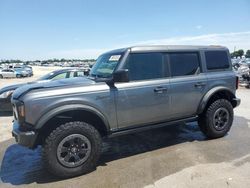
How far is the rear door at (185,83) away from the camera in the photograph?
4.96m

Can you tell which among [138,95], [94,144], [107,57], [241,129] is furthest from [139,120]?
[241,129]

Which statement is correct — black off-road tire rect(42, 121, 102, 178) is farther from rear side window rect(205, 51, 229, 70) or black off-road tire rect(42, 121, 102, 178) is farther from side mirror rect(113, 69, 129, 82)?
rear side window rect(205, 51, 229, 70)

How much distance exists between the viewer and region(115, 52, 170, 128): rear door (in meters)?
4.37

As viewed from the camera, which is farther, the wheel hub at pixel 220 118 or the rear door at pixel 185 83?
the wheel hub at pixel 220 118

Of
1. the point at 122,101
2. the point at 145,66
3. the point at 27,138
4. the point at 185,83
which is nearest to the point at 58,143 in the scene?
the point at 27,138

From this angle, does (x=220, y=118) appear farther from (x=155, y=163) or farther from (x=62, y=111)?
(x=62, y=111)

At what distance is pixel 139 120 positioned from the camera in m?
4.60

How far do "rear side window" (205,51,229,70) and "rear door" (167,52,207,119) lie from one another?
0.93 ft

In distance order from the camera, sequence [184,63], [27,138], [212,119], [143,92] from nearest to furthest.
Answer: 1. [27,138]
2. [143,92]
3. [184,63]
4. [212,119]

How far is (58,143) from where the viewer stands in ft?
12.7

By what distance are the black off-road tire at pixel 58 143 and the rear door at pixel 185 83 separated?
1687 mm

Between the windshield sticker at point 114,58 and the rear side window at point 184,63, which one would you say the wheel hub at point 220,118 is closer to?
the rear side window at point 184,63

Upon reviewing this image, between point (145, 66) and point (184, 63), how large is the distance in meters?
0.99

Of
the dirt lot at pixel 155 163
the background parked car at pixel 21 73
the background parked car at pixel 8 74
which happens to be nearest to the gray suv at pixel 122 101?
the dirt lot at pixel 155 163
